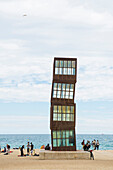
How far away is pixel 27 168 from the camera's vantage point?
25.6 meters

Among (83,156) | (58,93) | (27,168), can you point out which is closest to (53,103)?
(58,93)

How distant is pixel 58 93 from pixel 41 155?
664 cm

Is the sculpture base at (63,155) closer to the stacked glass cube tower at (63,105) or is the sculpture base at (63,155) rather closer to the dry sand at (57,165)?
the stacked glass cube tower at (63,105)

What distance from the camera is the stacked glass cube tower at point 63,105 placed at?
3481 cm

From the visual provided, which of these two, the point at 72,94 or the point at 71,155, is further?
the point at 72,94

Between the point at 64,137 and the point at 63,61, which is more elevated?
the point at 63,61

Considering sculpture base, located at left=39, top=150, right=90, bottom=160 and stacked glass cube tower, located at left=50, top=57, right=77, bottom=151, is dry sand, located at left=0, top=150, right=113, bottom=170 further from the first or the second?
stacked glass cube tower, located at left=50, top=57, right=77, bottom=151

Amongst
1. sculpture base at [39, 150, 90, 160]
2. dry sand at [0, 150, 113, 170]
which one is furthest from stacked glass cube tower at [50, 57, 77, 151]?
dry sand at [0, 150, 113, 170]

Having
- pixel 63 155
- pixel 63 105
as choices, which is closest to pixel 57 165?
pixel 63 155

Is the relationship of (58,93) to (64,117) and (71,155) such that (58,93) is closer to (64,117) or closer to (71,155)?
(64,117)

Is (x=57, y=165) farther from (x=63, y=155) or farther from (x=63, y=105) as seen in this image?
(x=63, y=105)

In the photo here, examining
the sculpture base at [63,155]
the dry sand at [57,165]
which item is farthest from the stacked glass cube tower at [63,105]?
the dry sand at [57,165]

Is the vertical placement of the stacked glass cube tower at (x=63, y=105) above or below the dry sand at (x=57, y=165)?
above

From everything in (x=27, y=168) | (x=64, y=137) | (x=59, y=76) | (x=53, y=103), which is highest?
(x=59, y=76)
